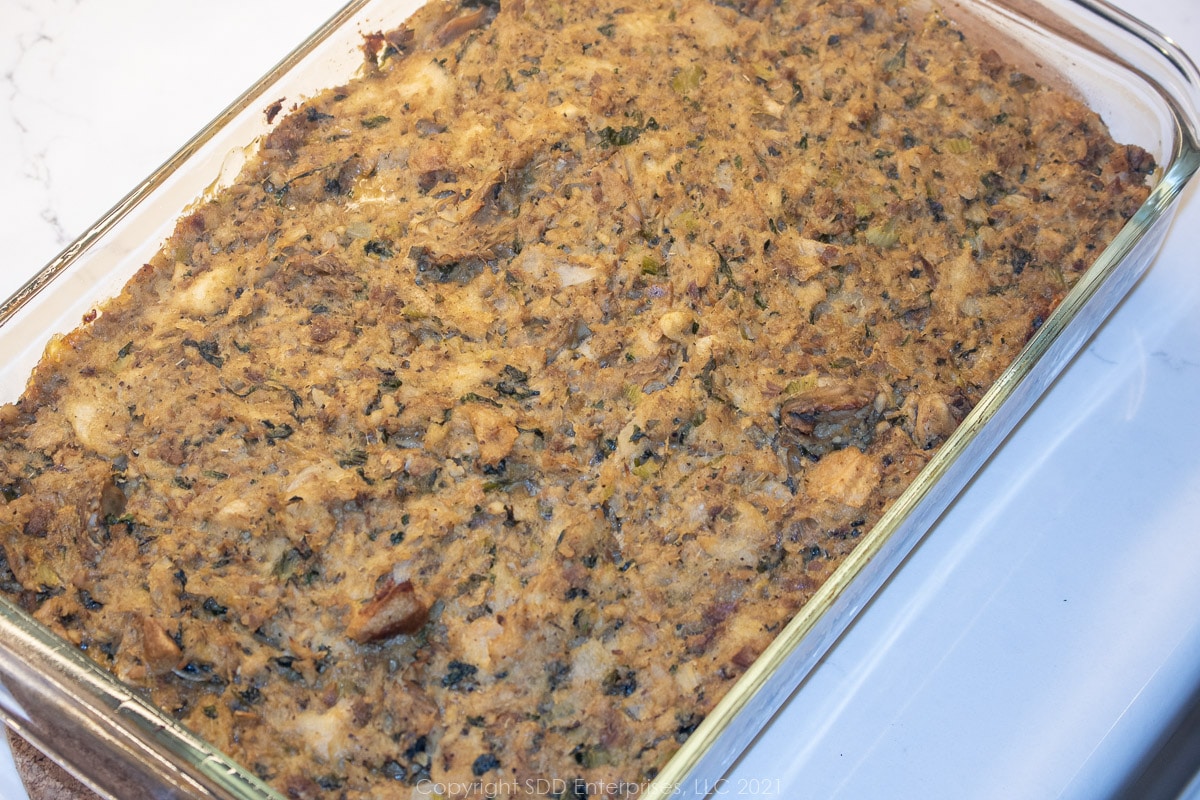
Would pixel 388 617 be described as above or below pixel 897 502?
below

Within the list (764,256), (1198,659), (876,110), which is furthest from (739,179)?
(1198,659)

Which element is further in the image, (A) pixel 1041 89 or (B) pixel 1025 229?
(A) pixel 1041 89

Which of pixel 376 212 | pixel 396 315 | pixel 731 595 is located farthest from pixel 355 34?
pixel 731 595

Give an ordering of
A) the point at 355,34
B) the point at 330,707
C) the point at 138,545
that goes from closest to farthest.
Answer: the point at 330,707, the point at 138,545, the point at 355,34

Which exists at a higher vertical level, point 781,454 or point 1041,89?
point 1041,89

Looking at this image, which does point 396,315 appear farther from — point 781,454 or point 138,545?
point 781,454

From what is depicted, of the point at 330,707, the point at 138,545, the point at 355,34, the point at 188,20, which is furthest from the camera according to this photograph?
the point at 188,20

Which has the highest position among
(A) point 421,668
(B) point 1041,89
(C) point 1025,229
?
(B) point 1041,89
